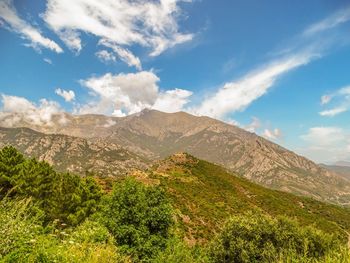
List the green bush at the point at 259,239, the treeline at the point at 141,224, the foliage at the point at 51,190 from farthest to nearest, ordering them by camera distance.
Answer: the foliage at the point at 51,190 < the green bush at the point at 259,239 < the treeline at the point at 141,224

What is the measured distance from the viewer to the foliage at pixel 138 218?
34.3m

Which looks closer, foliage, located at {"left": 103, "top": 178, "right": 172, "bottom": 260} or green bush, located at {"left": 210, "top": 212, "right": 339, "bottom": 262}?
foliage, located at {"left": 103, "top": 178, "right": 172, "bottom": 260}

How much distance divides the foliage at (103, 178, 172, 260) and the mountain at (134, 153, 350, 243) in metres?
25.2

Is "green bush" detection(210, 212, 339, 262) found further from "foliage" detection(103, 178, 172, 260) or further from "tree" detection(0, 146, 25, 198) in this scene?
"tree" detection(0, 146, 25, 198)

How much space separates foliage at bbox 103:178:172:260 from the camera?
34312mm

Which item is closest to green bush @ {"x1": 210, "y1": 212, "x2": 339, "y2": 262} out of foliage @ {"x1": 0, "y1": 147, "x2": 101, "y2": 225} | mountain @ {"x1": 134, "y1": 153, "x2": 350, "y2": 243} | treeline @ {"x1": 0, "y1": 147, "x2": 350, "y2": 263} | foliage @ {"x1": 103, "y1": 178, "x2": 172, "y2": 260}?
treeline @ {"x1": 0, "y1": 147, "x2": 350, "y2": 263}

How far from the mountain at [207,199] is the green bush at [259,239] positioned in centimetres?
1814

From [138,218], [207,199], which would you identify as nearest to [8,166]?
[138,218]

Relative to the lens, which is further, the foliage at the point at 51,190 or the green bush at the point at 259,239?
the foliage at the point at 51,190

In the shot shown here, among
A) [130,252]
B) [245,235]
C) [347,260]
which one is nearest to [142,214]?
[130,252]

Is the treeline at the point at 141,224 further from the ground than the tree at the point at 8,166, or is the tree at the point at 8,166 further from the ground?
the tree at the point at 8,166

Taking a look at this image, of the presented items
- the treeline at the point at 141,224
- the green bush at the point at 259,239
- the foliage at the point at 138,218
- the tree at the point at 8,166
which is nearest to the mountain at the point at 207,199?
the green bush at the point at 259,239

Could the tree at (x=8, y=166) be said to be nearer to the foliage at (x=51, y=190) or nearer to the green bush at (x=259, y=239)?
the foliage at (x=51, y=190)

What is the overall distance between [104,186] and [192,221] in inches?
857
